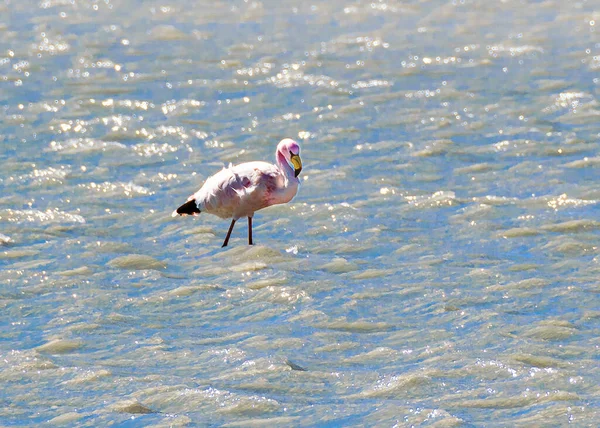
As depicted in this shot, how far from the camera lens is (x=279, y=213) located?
32.9ft

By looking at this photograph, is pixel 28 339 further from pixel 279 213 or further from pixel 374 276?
pixel 279 213

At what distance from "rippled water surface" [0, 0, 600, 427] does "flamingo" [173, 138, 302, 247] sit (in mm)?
269

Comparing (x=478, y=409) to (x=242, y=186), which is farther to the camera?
(x=242, y=186)

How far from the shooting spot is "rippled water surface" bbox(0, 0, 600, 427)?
20.7ft

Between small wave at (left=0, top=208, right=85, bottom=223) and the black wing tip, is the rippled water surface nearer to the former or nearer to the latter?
small wave at (left=0, top=208, right=85, bottom=223)

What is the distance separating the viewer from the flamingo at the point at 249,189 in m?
9.13

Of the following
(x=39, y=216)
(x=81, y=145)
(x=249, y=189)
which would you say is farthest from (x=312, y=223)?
(x=81, y=145)

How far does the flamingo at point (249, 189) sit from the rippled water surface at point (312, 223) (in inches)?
10.6

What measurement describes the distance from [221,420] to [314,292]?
7.14 feet

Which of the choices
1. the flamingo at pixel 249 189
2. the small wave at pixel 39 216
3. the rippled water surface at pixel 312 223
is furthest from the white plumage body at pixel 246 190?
the small wave at pixel 39 216

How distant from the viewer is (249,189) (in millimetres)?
9109

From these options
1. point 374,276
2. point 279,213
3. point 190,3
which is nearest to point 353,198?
point 279,213

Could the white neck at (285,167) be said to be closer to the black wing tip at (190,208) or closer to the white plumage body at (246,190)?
the white plumage body at (246,190)

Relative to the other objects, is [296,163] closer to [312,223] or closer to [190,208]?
[312,223]
